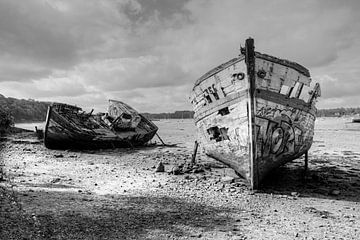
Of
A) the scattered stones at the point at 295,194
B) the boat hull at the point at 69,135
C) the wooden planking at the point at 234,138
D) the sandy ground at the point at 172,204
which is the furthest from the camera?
the boat hull at the point at 69,135

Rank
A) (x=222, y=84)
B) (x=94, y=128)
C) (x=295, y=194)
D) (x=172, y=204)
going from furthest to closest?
(x=94, y=128), (x=222, y=84), (x=295, y=194), (x=172, y=204)

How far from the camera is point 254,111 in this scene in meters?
8.05

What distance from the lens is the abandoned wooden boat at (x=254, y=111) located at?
8.14 m

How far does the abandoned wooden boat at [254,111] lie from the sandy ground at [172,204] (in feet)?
2.76

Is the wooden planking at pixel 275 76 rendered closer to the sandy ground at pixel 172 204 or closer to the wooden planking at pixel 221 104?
the wooden planking at pixel 221 104

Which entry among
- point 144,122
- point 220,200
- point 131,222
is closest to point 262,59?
point 220,200

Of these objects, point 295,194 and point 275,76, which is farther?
point 275,76

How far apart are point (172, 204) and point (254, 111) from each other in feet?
10.7

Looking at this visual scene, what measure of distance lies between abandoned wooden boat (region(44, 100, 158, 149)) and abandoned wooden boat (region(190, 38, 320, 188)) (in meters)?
9.57

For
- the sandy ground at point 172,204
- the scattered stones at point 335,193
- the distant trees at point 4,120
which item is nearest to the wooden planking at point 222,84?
the sandy ground at point 172,204

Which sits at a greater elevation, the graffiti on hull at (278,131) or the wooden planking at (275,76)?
the wooden planking at (275,76)

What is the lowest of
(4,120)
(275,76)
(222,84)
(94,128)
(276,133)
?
(276,133)

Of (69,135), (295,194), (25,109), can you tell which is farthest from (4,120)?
(25,109)

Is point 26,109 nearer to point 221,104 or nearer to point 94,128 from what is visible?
point 94,128
